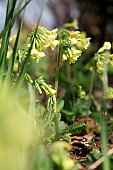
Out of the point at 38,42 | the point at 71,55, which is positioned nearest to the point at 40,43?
the point at 38,42

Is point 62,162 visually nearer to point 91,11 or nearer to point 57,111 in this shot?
point 57,111

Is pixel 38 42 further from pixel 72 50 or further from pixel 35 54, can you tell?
pixel 72 50

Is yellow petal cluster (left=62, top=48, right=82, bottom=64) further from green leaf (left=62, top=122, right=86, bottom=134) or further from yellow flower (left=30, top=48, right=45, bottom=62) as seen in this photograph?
green leaf (left=62, top=122, right=86, bottom=134)

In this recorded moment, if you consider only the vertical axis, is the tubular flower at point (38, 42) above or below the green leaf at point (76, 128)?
above

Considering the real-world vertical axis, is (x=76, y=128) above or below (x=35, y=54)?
below

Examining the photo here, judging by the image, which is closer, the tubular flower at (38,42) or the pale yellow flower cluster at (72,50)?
the tubular flower at (38,42)

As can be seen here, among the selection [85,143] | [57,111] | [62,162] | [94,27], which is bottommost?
[62,162]

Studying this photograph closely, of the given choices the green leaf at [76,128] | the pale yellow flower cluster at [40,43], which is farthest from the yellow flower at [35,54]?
the green leaf at [76,128]

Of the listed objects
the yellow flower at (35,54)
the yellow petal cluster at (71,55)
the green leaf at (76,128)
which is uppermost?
the yellow petal cluster at (71,55)

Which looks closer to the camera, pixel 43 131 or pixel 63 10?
pixel 43 131

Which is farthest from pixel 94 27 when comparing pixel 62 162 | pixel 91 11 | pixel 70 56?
pixel 62 162

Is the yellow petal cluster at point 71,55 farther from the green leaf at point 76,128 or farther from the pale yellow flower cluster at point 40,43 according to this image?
the green leaf at point 76,128
